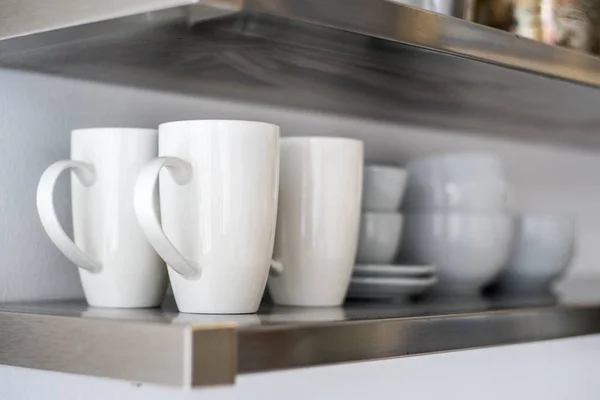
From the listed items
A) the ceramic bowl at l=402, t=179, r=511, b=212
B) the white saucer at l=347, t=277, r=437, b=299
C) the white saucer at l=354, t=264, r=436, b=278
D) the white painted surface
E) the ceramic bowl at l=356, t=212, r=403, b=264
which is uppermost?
the ceramic bowl at l=402, t=179, r=511, b=212

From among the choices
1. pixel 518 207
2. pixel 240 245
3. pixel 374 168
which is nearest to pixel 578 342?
pixel 518 207

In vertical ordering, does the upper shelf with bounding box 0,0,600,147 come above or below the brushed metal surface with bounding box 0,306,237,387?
above

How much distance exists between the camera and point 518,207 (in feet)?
4.27

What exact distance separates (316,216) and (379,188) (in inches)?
6.8

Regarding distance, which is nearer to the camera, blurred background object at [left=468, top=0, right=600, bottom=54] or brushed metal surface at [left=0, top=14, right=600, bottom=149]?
brushed metal surface at [left=0, top=14, right=600, bottom=149]

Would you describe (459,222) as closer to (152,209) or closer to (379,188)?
(379,188)

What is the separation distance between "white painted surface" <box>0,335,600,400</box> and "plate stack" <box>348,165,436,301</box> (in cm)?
16

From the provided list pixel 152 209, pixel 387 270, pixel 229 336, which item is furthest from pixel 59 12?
pixel 387 270

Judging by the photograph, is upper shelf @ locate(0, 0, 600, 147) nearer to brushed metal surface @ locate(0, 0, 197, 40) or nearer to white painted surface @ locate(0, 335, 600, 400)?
brushed metal surface @ locate(0, 0, 197, 40)

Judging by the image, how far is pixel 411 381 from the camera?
1.11m

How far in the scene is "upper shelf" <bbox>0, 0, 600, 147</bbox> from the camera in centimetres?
60

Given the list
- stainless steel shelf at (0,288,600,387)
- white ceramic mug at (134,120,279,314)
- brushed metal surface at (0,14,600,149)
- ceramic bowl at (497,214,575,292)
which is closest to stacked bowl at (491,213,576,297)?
ceramic bowl at (497,214,575,292)

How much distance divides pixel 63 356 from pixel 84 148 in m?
0.18

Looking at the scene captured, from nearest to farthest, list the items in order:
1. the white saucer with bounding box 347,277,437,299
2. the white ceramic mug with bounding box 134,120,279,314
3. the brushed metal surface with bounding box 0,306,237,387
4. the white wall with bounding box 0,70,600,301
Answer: the brushed metal surface with bounding box 0,306,237,387 < the white ceramic mug with bounding box 134,120,279,314 < the white wall with bounding box 0,70,600,301 < the white saucer with bounding box 347,277,437,299
